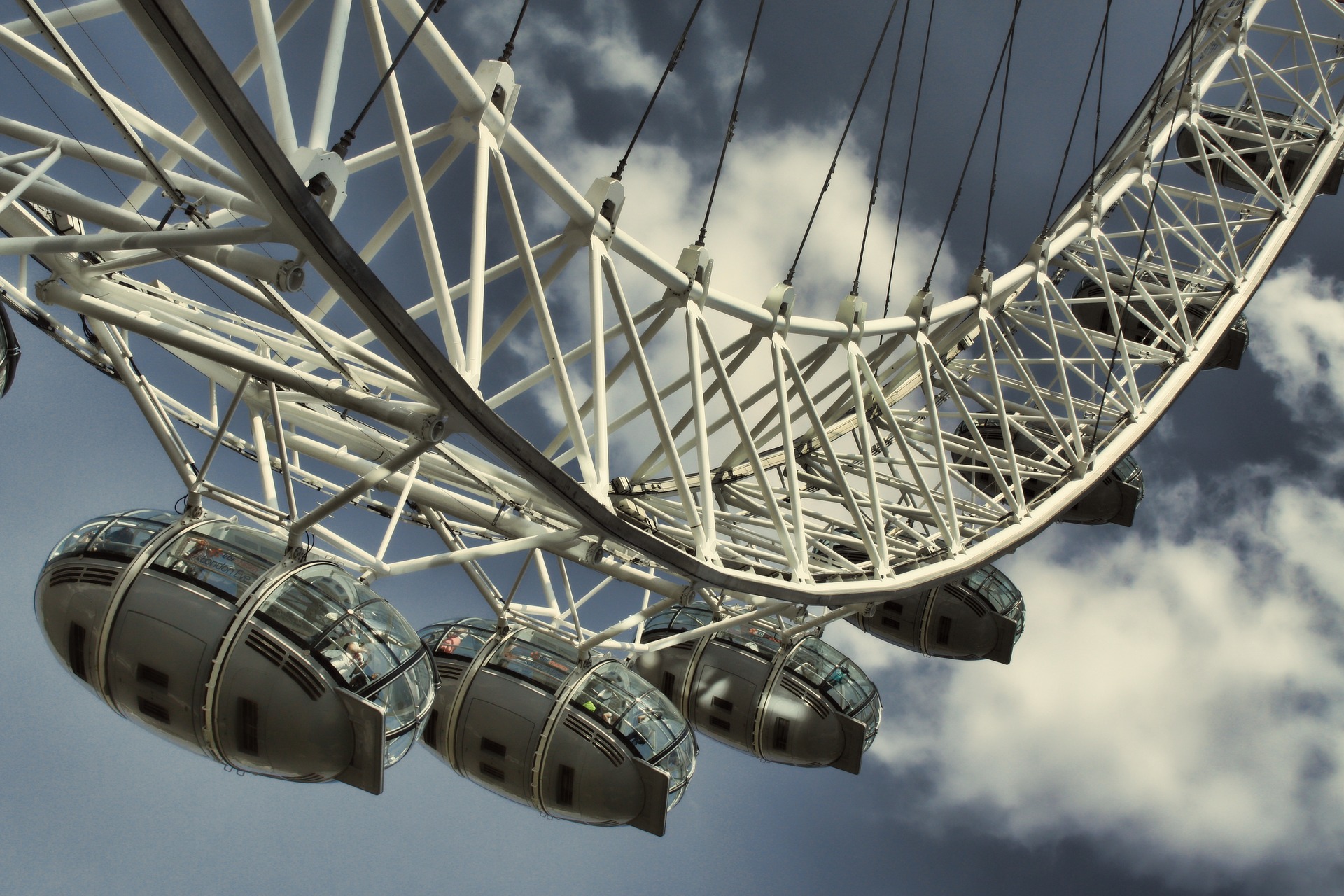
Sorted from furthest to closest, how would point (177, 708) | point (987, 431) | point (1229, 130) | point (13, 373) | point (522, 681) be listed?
point (987, 431)
point (1229, 130)
point (522, 681)
point (13, 373)
point (177, 708)

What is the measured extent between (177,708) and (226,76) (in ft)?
24.6

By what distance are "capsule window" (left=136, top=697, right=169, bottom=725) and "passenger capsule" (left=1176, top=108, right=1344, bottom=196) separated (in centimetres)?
2542

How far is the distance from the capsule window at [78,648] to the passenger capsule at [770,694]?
30.8 ft

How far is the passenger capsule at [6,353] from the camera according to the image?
13.3 metres

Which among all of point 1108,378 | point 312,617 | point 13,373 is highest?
point 1108,378

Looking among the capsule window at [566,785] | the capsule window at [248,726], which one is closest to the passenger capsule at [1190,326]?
the capsule window at [566,785]

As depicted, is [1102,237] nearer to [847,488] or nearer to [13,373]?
[847,488]

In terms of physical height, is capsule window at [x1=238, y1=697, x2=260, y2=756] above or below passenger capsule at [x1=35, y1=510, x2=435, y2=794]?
below

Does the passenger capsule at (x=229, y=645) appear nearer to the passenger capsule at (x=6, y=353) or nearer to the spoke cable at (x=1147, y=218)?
the passenger capsule at (x=6, y=353)

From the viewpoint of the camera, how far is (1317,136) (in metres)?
29.1

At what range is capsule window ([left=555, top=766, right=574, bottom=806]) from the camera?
15812 mm

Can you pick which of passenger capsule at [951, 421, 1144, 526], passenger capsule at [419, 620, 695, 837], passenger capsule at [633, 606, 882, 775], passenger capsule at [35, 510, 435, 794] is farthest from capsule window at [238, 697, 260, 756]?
passenger capsule at [951, 421, 1144, 526]

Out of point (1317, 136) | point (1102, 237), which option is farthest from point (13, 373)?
point (1317, 136)

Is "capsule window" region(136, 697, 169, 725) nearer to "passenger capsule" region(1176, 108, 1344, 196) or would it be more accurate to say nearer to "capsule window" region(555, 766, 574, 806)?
"capsule window" region(555, 766, 574, 806)
